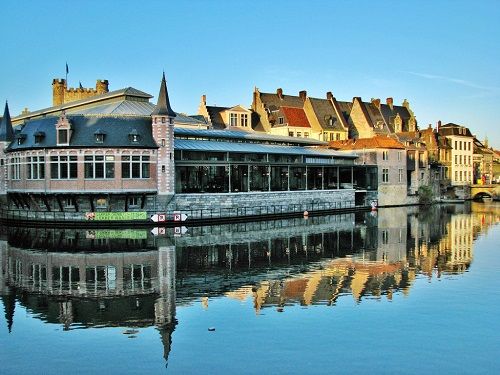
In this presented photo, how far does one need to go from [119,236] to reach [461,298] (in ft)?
86.8

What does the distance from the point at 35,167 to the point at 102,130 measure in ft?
25.2

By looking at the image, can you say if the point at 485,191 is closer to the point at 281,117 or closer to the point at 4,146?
the point at 281,117

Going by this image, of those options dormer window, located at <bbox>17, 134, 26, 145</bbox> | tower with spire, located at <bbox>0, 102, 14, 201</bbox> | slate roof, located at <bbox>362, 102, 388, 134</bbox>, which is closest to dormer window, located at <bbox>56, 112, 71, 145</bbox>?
dormer window, located at <bbox>17, 134, 26, 145</bbox>

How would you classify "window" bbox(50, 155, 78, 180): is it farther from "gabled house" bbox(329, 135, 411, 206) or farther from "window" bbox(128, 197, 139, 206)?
"gabled house" bbox(329, 135, 411, 206)

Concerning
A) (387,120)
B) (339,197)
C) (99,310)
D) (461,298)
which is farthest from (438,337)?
(387,120)

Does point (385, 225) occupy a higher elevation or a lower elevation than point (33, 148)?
lower

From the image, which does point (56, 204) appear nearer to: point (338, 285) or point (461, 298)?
point (338, 285)

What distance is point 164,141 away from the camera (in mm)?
51625

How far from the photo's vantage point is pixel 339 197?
237 feet

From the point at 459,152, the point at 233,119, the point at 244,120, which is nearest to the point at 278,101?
the point at 244,120

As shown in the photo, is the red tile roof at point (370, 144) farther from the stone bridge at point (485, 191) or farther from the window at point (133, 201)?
the window at point (133, 201)

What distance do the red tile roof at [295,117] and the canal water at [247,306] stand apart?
48186 mm

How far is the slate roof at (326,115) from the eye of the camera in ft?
295

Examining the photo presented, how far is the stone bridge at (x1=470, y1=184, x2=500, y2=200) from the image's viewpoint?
96000 mm
